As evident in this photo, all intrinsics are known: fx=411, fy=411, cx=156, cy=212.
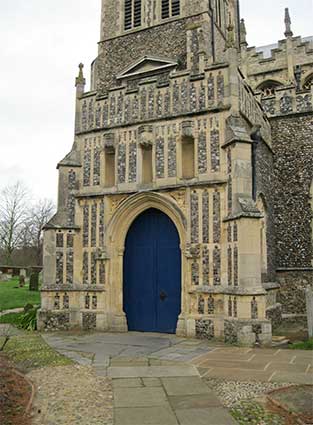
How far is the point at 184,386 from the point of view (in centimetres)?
568

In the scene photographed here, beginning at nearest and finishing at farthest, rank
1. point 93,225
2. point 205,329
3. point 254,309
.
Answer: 1. point 254,309
2. point 205,329
3. point 93,225

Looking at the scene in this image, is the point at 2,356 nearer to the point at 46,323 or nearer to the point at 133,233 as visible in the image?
the point at 46,323

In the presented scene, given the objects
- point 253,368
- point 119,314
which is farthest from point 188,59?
point 253,368

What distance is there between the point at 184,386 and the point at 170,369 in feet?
3.37

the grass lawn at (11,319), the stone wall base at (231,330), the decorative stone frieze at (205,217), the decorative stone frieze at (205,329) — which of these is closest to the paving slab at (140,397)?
the stone wall base at (231,330)

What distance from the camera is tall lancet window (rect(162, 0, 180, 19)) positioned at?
49.2ft

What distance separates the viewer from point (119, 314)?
11023 mm

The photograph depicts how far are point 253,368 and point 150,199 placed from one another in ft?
17.8

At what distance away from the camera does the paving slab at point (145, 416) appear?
4.33 m

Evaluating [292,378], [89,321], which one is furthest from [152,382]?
[89,321]

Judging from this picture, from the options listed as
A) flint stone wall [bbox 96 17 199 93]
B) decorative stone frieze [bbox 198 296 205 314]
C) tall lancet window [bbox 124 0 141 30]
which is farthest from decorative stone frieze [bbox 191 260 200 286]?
tall lancet window [bbox 124 0 141 30]

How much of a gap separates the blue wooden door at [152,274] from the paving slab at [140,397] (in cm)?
504

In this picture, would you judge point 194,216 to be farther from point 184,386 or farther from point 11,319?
point 11,319

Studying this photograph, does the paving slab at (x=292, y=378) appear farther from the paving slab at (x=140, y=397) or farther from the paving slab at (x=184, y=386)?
the paving slab at (x=140, y=397)
